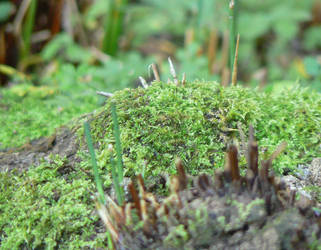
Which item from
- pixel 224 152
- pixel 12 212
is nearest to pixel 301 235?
pixel 224 152

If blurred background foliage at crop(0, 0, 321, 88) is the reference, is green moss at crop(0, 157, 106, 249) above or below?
below

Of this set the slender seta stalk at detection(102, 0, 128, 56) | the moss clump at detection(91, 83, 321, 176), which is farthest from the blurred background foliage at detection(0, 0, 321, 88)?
the moss clump at detection(91, 83, 321, 176)

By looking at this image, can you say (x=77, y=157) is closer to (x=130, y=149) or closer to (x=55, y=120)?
(x=130, y=149)

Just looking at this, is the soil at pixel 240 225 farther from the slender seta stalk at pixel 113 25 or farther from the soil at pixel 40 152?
the slender seta stalk at pixel 113 25

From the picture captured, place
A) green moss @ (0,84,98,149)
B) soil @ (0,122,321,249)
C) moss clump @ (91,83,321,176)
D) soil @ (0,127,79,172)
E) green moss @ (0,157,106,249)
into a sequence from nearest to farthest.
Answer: soil @ (0,122,321,249), green moss @ (0,157,106,249), moss clump @ (91,83,321,176), soil @ (0,127,79,172), green moss @ (0,84,98,149)

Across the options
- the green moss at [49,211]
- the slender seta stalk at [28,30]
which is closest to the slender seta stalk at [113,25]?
the slender seta stalk at [28,30]

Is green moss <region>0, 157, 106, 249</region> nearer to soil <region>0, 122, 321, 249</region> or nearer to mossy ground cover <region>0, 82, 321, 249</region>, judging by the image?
mossy ground cover <region>0, 82, 321, 249</region>

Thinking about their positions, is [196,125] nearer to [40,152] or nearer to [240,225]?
[240,225]
